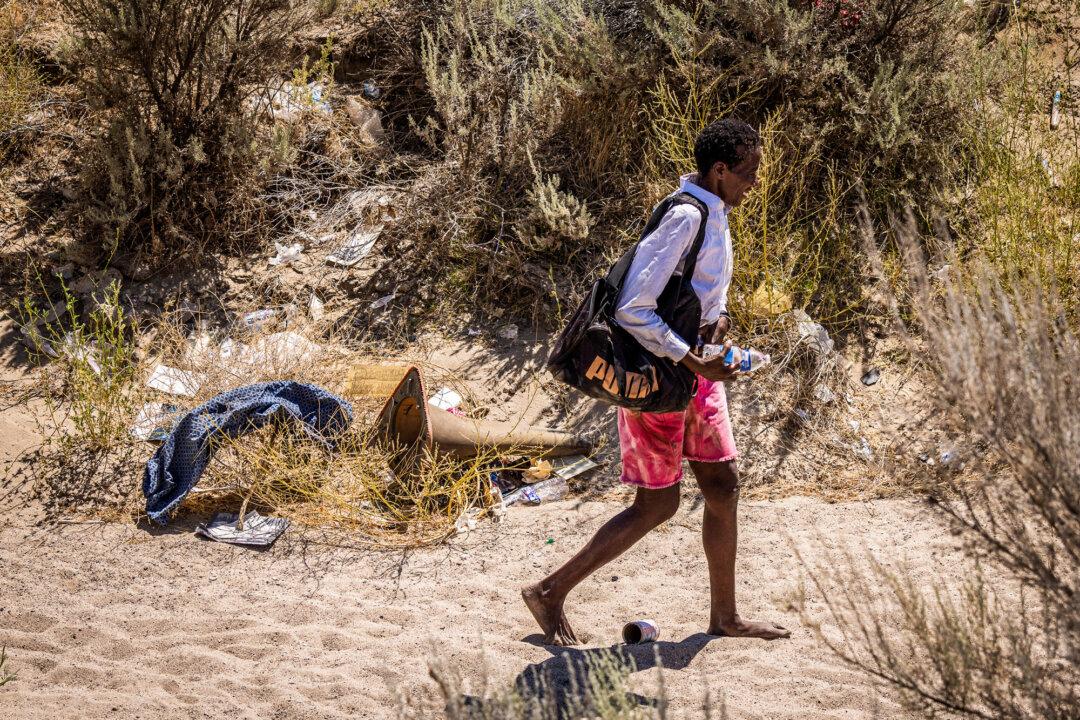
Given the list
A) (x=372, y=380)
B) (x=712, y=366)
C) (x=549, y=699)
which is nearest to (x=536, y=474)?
(x=372, y=380)

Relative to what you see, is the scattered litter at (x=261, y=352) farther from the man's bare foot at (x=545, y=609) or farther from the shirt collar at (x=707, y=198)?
the shirt collar at (x=707, y=198)

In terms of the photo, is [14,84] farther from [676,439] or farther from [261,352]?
[676,439]

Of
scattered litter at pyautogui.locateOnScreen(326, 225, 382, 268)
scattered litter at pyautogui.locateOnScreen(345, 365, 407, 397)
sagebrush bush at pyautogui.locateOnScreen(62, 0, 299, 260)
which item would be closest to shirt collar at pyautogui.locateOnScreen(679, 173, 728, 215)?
scattered litter at pyautogui.locateOnScreen(345, 365, 407, 397)

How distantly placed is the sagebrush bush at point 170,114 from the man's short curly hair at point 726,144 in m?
4.08

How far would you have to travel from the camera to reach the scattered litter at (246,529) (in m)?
4.54

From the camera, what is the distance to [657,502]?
339 centimetres

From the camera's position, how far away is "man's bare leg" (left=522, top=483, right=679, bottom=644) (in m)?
3.40

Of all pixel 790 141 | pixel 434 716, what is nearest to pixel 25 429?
pixel 434 716

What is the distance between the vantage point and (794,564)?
4.25 m

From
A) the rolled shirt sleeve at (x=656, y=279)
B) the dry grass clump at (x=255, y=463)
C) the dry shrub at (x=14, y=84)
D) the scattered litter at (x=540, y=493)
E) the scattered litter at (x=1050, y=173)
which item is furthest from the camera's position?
the dry shrub at (x=14, y=84)

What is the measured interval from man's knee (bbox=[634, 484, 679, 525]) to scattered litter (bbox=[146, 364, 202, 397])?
297 cm

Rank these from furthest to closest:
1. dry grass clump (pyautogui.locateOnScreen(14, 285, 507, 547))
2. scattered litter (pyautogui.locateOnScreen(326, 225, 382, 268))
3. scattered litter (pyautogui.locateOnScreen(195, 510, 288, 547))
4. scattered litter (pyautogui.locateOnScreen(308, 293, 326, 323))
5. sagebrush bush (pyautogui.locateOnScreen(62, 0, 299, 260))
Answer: scattered litter (pyautogui.locateOnScreen(326, 225, 382, 268)) → sagebrush bush (pyautogui.locateOnScreen(62, 0, 299, 260)) → scattered litter (pyautogui.locateOnScreen(308, 293, 326, 323)) → dry grass clump (pyautogui.locateOnScreen(14, 285, 507, 547)) → scattered litter (pyautogui.locateOnScreen(195, 510, 288, 547))

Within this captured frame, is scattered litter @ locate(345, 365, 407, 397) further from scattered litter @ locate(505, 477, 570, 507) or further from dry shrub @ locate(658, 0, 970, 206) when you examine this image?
dry shrub @ locate(658, 0, 970, 206)

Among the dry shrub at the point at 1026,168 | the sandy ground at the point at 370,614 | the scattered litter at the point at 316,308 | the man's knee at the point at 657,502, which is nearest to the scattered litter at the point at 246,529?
the sandy ground at the point at 370,614
